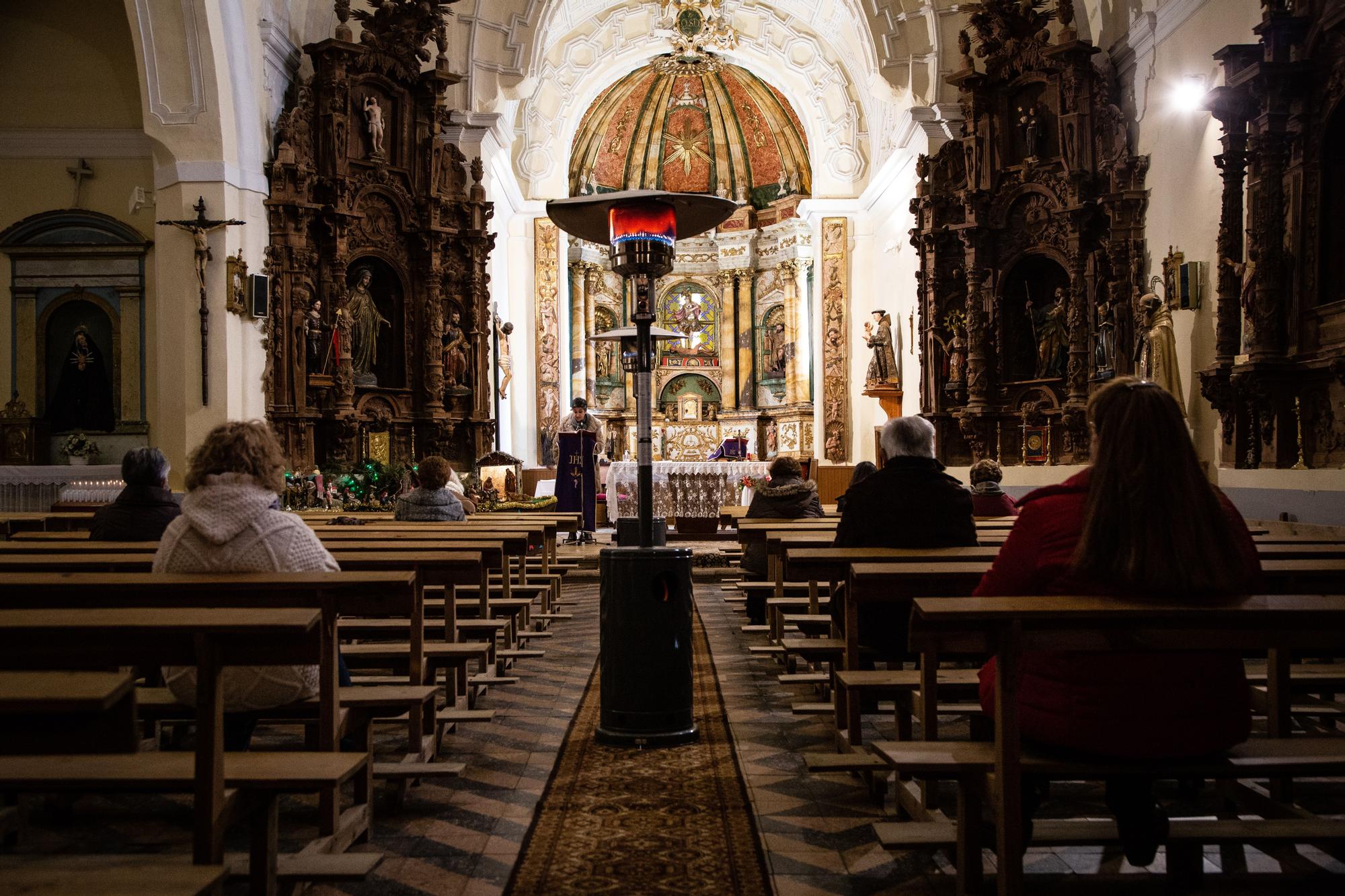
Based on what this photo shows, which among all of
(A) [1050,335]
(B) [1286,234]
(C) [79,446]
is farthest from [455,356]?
(B) [1286,234]

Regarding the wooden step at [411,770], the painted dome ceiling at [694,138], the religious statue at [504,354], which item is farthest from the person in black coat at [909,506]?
the painted dome ceiling at [694,138]

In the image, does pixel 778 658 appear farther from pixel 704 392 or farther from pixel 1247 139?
pixel 704 392

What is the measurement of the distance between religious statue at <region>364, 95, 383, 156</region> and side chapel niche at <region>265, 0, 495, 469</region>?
0.05ft

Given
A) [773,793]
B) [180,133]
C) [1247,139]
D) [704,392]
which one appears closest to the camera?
[773,793]

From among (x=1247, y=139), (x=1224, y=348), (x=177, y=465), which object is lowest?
(x=177, y=465)

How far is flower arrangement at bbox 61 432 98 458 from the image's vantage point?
11122 millimetres

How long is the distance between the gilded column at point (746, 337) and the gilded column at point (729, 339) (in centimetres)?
8

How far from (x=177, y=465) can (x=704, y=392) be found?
14.9 m

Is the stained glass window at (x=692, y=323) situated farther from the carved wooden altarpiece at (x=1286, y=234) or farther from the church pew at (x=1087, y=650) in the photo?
the church pew at (x=1087, y=650)

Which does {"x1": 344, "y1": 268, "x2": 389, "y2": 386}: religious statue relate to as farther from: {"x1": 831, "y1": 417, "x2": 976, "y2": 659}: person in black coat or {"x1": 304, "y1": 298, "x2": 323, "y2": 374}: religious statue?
{"x1": 831, "y1": 417, "x2": 976, "y2": 659}: person in black coat

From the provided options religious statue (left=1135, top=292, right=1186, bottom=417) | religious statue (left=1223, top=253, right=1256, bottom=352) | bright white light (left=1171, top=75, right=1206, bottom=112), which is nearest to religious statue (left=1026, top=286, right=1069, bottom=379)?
religious statue (left=1135, top=292, right=1186, bottom=417)

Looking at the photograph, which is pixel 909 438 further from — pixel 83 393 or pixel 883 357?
pixel 883 357

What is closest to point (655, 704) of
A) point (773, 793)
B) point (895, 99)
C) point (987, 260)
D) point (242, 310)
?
point (773, 793)

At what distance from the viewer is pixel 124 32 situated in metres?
11.5
